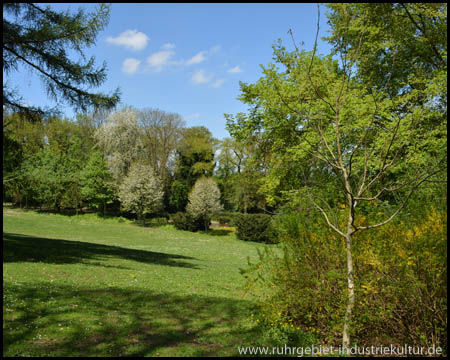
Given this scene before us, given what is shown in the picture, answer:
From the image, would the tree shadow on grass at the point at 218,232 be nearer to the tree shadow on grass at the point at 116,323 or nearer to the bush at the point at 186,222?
the bush at the point at 186,222

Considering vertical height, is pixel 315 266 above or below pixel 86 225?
above

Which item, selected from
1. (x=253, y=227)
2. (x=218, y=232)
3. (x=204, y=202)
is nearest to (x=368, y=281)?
(x=253, y=227)

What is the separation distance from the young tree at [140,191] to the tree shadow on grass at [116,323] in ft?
96.1

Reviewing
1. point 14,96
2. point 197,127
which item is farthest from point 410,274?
point 197,127

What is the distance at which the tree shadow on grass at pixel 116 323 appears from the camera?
14.7 ft

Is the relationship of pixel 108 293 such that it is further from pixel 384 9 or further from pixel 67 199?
pixel 67 199

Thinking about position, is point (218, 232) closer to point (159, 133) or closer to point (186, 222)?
point (186, 222)

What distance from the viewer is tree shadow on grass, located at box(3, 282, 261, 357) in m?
4.47

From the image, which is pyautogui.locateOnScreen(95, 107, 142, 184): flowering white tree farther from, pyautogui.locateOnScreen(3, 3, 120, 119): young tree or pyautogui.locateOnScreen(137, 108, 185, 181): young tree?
pyautogui.locateOnScreen(3, 3, 120, 119): young tree

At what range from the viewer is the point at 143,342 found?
15.6ft

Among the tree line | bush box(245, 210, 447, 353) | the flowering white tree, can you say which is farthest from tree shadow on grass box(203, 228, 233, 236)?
bush box(245, 210, 447, 353)

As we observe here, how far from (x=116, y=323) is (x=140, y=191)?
31916 millimetres

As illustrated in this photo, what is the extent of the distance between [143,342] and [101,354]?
650 mm

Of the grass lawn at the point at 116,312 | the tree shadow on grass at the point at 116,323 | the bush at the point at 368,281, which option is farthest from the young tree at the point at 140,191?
the bush at the point at 368,281
